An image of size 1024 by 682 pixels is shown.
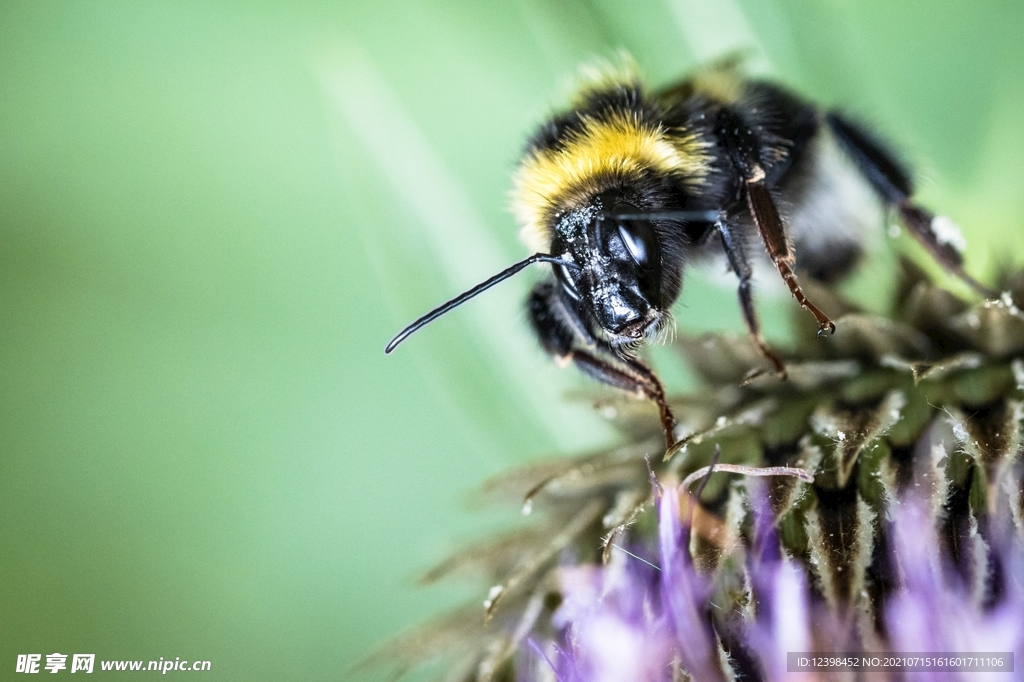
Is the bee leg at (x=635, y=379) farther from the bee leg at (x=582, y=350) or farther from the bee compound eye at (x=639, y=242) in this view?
the bee compound eye at (x=639, y=242)

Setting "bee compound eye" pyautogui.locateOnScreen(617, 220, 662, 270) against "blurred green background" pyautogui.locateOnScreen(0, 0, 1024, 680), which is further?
"blurred green background" pyautogui.locateOnScreen(0, 0, 1024, 680)

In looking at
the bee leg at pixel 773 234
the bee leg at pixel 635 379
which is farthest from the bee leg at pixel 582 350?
the bee leg at pixel 773 234

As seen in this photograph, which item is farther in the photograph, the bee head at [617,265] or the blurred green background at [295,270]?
the blurred green background at [295,270]

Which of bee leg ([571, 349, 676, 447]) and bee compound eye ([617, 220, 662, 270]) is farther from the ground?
bee compound eye ([617, 220, 662, 270])

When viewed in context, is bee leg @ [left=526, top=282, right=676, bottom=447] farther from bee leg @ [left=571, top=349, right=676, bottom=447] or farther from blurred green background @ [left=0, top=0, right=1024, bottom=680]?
blurred green background @ [left=0, top=0, right=1024, bottom=680]

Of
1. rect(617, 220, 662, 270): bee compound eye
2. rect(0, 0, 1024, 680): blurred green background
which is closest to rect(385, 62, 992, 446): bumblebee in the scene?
rect(617, 220, 662, 270): bee compound eye

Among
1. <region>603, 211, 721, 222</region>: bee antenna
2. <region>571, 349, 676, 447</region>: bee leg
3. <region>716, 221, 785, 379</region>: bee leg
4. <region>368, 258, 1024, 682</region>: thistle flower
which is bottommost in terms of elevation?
<region>368, 258, 1024, 682</region>: thistle flower

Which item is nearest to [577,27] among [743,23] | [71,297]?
[743,23]
